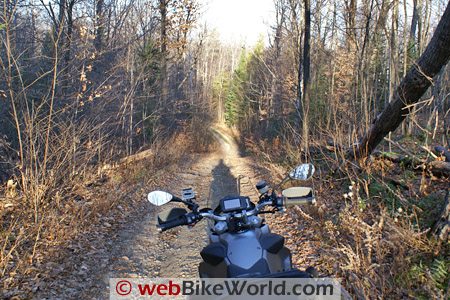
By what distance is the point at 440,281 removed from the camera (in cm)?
375

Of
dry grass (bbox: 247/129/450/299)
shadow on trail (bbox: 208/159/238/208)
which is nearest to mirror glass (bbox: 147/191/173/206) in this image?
dry grass (bbox: 247/129/450/299)

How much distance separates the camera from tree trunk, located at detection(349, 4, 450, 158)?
15.5ft

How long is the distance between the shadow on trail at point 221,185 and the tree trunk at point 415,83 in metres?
4.38

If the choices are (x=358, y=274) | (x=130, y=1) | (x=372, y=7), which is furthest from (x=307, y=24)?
(x=358, y=274)

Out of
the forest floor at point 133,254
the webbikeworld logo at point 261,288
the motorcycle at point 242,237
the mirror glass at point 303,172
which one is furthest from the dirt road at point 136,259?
the mirror glass at point 303,172

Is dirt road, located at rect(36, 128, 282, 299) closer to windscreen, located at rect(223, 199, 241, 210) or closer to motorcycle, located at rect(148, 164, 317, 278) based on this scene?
motorcycle, located at rect(148, 164, 317, 278)

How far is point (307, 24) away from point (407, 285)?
9.59 m

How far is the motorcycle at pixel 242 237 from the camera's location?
238 centimetres

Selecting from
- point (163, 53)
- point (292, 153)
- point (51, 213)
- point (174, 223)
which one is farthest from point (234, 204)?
point (163, 53)

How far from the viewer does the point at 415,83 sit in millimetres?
5434

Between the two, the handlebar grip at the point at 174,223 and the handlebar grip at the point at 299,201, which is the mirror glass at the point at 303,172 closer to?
the handlebar grip at the point at 299,201

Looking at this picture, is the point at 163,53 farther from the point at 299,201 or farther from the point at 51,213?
the point at 299,201

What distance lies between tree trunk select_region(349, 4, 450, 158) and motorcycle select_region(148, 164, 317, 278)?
2985 millimetres

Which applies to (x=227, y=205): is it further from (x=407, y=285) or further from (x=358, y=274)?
(x=407, y=285)
